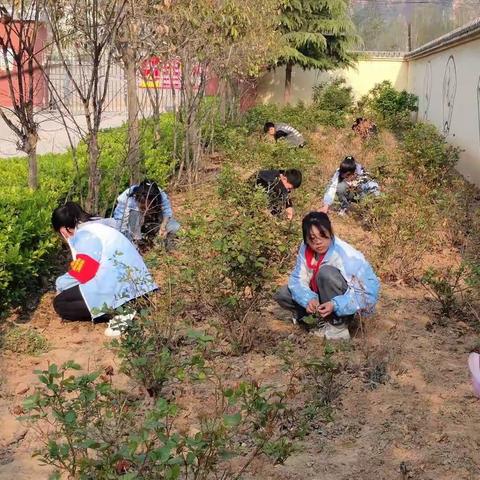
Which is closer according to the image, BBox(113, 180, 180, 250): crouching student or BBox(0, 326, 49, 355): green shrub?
BBox(0, 326, 49, 355): green shrub

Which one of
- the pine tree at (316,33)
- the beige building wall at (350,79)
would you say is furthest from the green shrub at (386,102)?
the pine tree at (316,33)

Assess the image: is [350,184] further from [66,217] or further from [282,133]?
[282,133]

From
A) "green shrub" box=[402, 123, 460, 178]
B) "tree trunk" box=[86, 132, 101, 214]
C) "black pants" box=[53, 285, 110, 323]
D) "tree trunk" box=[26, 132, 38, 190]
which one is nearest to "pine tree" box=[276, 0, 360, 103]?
"green shrub" box=[402, 123, 460, 178]

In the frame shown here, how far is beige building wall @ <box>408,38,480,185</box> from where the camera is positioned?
32.4 feet

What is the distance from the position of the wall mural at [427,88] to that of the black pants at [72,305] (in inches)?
549

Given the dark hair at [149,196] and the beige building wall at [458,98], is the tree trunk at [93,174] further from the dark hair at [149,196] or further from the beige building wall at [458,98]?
the beige building wall at [458,98]

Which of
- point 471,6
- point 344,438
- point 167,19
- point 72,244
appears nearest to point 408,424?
point 344,438

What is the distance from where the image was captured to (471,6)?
1341 inches

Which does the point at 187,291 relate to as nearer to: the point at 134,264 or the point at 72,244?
the point at 134,264

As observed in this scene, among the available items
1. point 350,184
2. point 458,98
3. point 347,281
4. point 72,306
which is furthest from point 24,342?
point 458,98

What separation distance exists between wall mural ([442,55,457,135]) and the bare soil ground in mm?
8750

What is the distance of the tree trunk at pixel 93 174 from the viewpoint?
4.89m

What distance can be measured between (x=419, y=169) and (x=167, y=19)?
3445 millimetres

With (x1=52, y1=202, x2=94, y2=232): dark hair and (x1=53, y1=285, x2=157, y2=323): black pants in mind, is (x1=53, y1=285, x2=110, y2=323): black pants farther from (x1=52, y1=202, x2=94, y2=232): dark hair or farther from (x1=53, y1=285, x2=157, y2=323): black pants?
(x1=52, y1=202, x2=94, y2=232): dark hair
